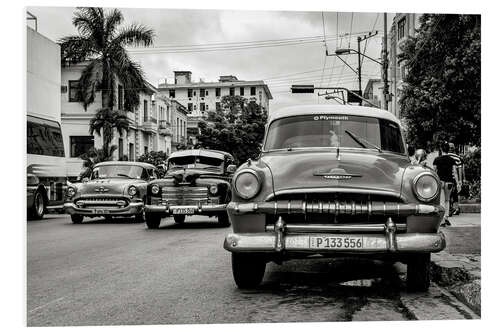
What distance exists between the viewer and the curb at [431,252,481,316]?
4949mm

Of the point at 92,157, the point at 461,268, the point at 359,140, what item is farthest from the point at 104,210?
the point at 461,268

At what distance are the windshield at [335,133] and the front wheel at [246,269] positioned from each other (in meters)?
1.23

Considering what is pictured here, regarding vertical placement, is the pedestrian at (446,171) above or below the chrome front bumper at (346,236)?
above

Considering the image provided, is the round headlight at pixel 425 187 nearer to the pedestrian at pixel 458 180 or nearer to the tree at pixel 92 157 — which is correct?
the pedestrian at pixel 458 180

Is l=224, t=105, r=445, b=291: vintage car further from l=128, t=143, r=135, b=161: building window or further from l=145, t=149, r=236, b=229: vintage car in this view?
l=128, t=143, r=135, b=161: building window

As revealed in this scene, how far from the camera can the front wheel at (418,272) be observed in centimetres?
512

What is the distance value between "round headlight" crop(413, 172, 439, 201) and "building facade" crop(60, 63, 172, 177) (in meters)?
6.38

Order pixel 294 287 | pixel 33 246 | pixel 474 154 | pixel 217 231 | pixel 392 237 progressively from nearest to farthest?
pixel 392 237 → pixel 294 287 → pixel 33 246 → pixel 217 231 → pixel 474 154

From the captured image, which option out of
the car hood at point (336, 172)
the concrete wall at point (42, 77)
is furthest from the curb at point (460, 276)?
the concrete wall at point (42, 77)

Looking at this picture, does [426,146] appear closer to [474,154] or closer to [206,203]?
[474,154]
